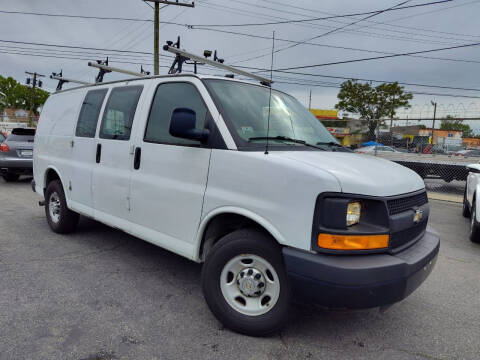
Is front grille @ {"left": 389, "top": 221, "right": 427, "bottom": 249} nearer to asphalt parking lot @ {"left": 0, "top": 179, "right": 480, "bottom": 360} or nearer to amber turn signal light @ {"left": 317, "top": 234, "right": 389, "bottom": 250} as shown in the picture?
amber turn signal light @ {"left": 317, "top": 234, "right": 389, "bottom": 250}

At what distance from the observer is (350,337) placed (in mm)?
2822

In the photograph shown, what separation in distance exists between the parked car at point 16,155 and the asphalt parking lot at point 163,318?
6544 millimetres

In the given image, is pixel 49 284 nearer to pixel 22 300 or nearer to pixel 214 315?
pixel 22 300

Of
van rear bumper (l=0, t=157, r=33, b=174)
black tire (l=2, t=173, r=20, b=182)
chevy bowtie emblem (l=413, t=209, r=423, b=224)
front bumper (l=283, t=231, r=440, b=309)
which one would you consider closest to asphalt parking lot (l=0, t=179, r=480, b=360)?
front bumper (l=283, t=231, r=440, b=309)

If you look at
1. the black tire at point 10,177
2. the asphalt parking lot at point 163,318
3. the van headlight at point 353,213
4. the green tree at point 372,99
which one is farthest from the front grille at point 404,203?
the green tree at point 372,99

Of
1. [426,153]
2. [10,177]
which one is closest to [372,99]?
[426,153]

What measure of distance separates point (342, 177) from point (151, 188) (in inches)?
71.4

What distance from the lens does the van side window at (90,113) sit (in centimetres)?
439

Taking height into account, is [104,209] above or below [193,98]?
below

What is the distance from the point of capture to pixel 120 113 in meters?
4.00

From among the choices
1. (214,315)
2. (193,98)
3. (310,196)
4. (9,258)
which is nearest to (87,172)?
(9,258)

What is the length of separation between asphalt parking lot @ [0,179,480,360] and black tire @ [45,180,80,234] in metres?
0.59

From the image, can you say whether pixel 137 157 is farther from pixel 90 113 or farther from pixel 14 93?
pixel 14 93

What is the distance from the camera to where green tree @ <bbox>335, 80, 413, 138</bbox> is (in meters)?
40.2
